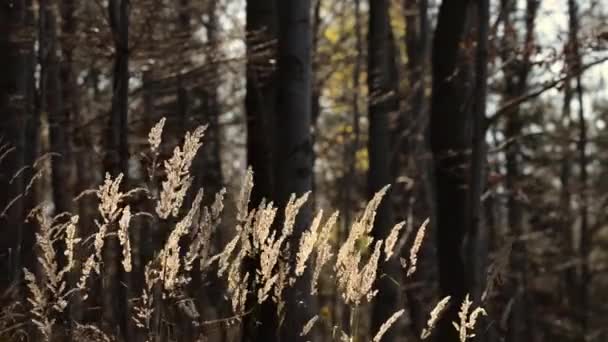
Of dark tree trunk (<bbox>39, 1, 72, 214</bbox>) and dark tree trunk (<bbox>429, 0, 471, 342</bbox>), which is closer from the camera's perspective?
dark tree trunk (<bbox>39, 1, 72, 214</bbox>)

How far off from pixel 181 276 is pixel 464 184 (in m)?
5.37

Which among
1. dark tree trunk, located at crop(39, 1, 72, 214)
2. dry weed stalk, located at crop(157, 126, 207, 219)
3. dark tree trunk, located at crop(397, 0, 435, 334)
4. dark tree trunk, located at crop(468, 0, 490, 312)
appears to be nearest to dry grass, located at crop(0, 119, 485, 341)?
dry weed stalk, located at crop(157, 126, 207, 219)

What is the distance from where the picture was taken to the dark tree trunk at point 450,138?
8180 mm

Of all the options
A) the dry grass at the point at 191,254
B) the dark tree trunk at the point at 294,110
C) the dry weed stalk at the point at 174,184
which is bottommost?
the dry grass at the point at 191,254

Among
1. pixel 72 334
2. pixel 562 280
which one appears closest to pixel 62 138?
pixel 72 334

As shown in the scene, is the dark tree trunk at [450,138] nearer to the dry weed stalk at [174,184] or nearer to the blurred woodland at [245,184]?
the blurred woodland at [245,184]

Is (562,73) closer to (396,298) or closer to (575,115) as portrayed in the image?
(396,298)

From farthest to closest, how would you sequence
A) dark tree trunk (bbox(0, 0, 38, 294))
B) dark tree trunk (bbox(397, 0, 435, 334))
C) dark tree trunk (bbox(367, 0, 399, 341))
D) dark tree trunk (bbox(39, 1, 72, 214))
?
1. dark tree trunk (bbox(397, 0, 435, 334))
2. dark tree trunk (bbox(367, 0, 399, 341))
3. dark tree trunk (bbox(0, 0, 38, 294))
4. dark tree trunk (bbox(39, 1, 72, 214))

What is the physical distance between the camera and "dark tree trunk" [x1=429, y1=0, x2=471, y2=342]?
818cm

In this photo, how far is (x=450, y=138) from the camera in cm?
826

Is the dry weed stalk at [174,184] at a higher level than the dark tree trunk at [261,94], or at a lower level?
lower

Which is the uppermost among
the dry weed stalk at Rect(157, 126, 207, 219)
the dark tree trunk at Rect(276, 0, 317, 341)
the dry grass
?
the dark tree trunk at Rect(276, 0, 317, 341)

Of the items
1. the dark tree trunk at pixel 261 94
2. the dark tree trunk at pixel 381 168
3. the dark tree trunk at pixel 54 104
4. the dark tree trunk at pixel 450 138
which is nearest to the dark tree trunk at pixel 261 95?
the dark tree trunk at pixel 261 94

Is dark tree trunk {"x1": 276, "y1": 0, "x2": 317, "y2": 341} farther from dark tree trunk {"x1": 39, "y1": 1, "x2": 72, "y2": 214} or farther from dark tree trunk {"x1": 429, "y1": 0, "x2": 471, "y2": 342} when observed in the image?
dark tree trunk {"x1": 429, "y1": 0, "x2": 471, "y2": 342}
